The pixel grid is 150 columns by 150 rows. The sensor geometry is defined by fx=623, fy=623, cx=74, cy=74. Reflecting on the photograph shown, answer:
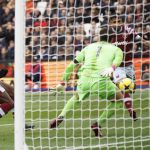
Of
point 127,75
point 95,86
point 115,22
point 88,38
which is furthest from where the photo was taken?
point 127,75

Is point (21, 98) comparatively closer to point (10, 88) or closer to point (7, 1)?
point (10, 88)

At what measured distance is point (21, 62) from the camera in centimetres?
572

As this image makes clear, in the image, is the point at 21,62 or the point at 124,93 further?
the point at 124,93

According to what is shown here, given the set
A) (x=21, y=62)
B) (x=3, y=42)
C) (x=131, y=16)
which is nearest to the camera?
(x=21, y=62)

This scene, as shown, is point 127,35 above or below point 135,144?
above

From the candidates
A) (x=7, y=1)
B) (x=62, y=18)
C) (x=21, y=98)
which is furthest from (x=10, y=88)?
(x=7, y=1)

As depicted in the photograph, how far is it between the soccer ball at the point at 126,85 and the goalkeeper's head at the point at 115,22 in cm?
104

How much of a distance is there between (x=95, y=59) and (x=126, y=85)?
3.58 ft

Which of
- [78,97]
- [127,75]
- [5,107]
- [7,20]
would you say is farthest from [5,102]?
[7,20]

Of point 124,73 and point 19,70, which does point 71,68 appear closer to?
point 124,73

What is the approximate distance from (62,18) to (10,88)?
4.20 ft

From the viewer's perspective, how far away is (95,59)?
28.5ft

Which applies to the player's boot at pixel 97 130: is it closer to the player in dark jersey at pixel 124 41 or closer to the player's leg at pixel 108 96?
the player's leg at pixel 108 96

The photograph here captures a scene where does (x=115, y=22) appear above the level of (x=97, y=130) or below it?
above
